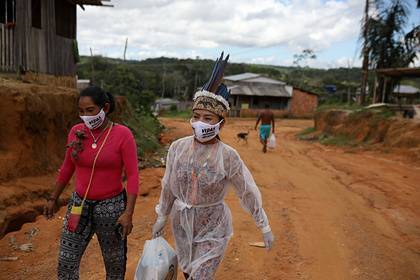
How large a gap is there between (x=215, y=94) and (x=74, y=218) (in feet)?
4.51

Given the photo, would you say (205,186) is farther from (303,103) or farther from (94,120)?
(303,103)

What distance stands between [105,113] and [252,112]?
35378 mm

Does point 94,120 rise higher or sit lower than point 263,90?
higher

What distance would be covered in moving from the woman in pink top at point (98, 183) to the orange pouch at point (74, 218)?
0.03 meters

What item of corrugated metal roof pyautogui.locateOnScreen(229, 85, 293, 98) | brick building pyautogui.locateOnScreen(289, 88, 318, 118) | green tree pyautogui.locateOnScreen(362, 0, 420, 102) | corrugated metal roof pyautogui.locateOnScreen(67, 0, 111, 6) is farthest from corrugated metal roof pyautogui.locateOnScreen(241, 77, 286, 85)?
corrugated metal roof pyautogui.locateOnScreen(67, 0, 111, 6)

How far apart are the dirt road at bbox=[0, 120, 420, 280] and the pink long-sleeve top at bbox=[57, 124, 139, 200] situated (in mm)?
1706

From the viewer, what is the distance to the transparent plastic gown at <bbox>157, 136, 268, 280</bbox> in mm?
3029

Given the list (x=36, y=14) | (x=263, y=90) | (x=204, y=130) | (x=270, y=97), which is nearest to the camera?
(x=204, y=130)

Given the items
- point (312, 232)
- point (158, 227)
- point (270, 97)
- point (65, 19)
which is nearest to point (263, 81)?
point (270, 97)

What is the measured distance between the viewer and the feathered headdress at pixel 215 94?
3.07 meters

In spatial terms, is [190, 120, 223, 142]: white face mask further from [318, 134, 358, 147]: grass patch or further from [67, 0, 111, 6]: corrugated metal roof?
[318, 134, 358, 147]: grass patch

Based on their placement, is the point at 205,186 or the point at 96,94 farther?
the point at 96,94

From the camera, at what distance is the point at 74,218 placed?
9.96 feet

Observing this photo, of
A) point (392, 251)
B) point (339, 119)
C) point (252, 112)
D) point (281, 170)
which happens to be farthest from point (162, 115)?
point (392, 251)
